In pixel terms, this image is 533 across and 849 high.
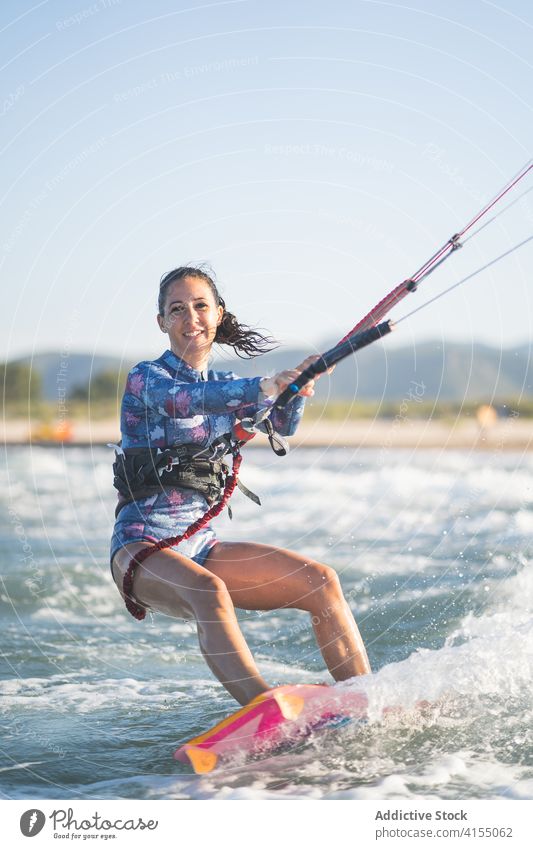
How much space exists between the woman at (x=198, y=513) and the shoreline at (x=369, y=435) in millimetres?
26133

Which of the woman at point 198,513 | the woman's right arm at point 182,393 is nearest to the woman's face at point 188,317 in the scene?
the woman at point 198,513

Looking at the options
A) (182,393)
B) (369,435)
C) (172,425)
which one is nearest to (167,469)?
(172,425)

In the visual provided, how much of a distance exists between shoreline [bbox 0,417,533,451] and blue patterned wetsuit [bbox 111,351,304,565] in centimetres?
2615

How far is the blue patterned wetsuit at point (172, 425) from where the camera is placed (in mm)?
3689

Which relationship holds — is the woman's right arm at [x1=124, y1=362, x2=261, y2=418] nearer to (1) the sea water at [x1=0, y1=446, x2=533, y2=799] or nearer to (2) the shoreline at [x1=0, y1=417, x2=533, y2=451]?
(1) the sea water at [x1=0, y1=446, x2=533, y2=799]

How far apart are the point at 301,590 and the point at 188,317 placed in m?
1.10

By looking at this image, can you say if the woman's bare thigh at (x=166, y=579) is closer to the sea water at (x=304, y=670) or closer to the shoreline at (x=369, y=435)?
the sea water at (x=304, y=670)

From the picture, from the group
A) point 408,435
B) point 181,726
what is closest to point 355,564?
point 181,726

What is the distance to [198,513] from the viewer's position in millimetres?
3926

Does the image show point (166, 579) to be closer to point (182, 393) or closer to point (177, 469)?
point (177, 469)

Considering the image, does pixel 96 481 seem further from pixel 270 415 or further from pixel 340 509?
pixel 270 415

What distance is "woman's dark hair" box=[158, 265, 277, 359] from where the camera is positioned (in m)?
4.03
